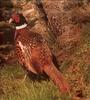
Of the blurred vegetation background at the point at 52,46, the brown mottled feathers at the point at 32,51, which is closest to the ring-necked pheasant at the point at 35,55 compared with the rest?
the brown mottled feathers at the point at 32,51

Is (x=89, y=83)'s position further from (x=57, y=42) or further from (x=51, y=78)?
(x=57, y=42)

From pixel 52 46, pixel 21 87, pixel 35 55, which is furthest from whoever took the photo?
pixel 52 46

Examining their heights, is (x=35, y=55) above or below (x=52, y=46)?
above

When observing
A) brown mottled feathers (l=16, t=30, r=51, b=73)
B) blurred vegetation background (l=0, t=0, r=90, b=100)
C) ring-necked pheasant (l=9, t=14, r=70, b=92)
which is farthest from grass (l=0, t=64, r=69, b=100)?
brown mottled feathers (l=16, t=30, r=51, b=73)

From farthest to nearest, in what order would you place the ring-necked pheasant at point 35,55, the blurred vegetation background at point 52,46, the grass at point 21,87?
1. the ring-necked pheasant at point 35,55
2. the blurred vegetation background at point 52,46
3. the grass at point 21,87

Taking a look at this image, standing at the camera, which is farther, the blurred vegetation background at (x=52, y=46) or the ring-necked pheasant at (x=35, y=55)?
the ring-necked pheasant at (x=35, y=55)

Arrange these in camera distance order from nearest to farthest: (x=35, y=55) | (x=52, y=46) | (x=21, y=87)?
1. (x=21, y=87)
2. (x=35, y=55)
3. (x=52, y=46)

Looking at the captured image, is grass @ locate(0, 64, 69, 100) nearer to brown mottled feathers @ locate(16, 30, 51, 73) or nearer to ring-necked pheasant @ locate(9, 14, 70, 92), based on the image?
ring-necked pheasant @ locate(9, 14, 70, 92)

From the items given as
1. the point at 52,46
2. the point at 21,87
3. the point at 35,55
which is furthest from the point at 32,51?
the point at 52,46

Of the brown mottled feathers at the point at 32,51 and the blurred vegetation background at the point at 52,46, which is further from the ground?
the brown mottled feathers at the point at 32,51

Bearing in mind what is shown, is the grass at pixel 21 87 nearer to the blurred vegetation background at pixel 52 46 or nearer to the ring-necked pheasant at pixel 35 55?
the blurred vegetation background at pixel 52 46

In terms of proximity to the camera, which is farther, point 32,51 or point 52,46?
point 52,46

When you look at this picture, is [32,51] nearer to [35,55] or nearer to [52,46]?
[35,55]

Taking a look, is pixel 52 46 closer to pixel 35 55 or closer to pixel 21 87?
pixel 35 55
